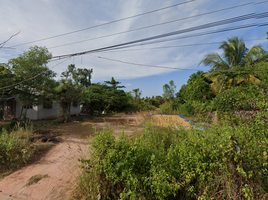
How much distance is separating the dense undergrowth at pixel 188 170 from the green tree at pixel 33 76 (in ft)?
27.3

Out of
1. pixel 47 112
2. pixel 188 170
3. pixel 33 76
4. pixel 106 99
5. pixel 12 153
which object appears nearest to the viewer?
pixel 188 170

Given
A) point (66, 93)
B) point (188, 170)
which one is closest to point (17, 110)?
point (66, 93)

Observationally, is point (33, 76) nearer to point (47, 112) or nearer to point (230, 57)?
point (47, 112)

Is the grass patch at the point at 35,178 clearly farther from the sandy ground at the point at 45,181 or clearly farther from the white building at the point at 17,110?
the white building at the point at 17,110

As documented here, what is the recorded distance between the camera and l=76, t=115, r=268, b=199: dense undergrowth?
6.50 ft

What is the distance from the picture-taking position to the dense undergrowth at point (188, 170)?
6.50 feet

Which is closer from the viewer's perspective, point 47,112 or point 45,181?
point 45,181

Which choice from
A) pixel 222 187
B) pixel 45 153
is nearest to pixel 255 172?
pixel 222 187

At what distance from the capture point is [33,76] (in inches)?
377

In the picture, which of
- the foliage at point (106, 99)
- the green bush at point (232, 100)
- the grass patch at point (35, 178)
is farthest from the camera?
the foliage at point (106, 99)

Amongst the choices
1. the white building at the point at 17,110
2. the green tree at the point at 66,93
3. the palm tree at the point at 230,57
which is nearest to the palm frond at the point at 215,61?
the palm tree at the point at 230,57

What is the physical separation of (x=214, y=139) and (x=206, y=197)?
830 mm

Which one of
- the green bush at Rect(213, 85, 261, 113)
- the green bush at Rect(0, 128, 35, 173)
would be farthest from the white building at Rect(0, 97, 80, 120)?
the green bush at Rect(213, 85, 261, 113)

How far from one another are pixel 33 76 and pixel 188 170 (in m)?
10.8
